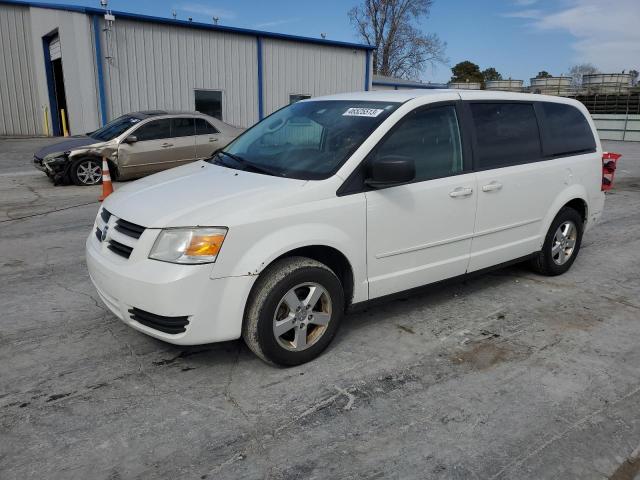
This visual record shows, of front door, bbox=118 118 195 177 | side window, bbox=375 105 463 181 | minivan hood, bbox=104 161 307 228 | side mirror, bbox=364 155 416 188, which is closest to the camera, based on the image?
minivan hood, bbox=104 161 307 228

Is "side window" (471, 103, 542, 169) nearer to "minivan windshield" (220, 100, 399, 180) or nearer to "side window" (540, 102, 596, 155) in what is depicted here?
"side window" (540, 102, 596, 155)

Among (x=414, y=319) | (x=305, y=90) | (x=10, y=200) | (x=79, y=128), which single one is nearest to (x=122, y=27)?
(x=79, y=128)

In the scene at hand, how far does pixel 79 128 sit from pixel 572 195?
59.2 feet

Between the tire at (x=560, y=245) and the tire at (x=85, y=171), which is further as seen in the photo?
the tire at (x=85, y=171)

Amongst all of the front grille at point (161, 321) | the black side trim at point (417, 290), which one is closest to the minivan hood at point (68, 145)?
the front grille at point (161, 321)

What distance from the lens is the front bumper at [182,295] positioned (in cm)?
303

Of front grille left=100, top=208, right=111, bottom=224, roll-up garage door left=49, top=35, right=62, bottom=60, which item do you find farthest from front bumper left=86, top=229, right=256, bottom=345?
roll-up garage door left=49, top=35, right=62, bottom=60

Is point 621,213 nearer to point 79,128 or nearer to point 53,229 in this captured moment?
point 53,229

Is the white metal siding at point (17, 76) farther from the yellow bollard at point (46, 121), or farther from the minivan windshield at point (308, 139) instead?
the minivan windshield at point (308, 139)

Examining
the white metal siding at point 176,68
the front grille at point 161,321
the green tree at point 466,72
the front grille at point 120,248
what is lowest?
the front grille at point 161,321

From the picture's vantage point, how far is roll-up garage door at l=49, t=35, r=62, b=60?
65.1ft

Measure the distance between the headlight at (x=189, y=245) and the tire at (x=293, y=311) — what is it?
A: 36 centimetres

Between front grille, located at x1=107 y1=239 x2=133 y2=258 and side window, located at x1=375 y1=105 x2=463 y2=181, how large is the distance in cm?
178

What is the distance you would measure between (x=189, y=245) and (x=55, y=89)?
22.6 m
